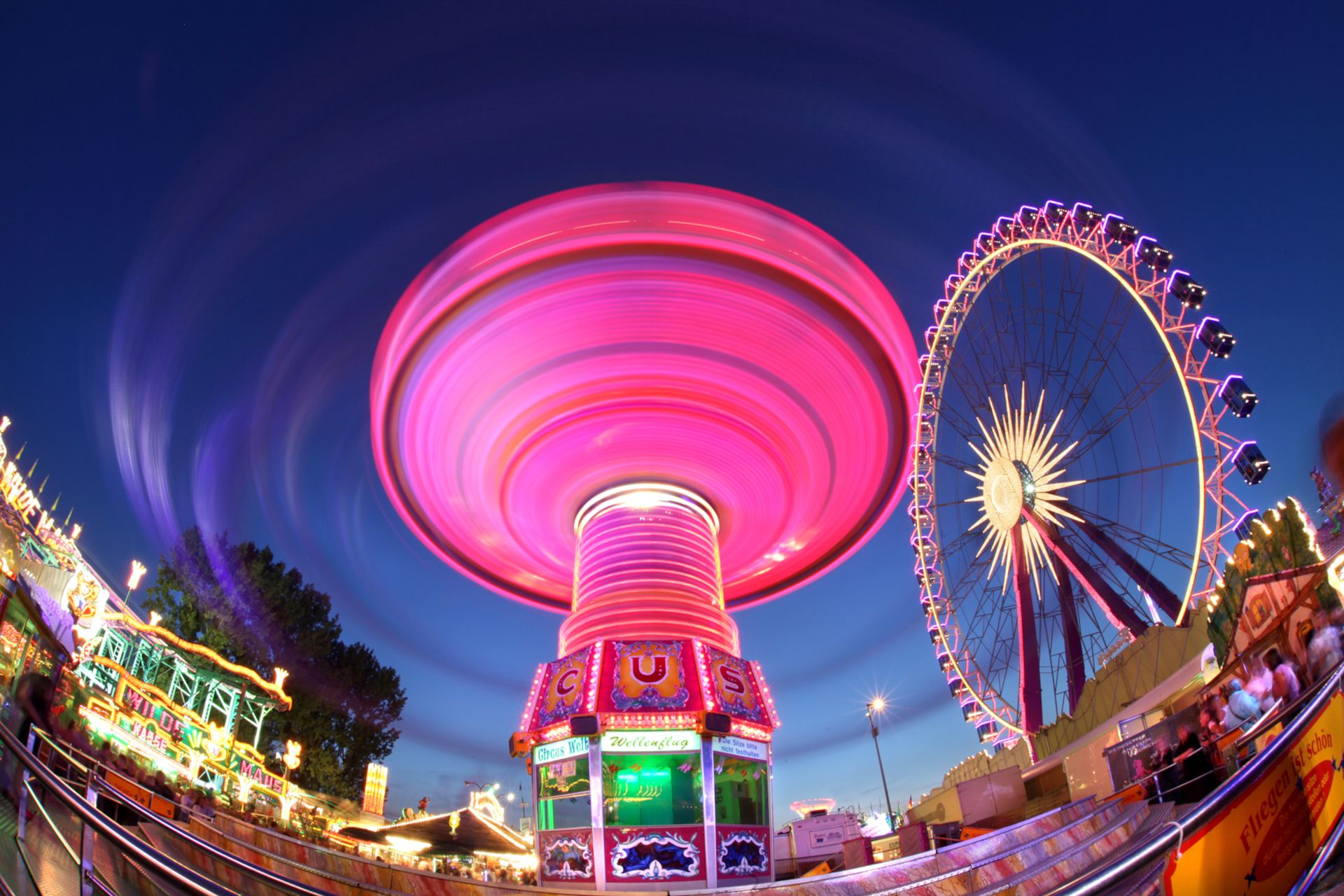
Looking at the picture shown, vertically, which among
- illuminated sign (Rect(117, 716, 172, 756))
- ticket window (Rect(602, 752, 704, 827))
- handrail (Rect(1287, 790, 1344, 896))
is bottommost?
handrail (Rect(1287, 790, 1344, 896))

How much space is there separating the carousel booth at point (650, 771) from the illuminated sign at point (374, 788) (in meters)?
26.3

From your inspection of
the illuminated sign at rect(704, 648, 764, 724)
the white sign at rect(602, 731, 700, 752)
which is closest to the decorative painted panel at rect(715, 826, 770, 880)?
the white sign at rect(602, 731, 700, 752)

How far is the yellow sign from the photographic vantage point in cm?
527

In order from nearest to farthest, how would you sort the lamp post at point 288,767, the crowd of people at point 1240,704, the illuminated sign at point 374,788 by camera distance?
the crowd of people at point 1240,704
the lamp post at point 288,767
the illuminated sign at point 374,788

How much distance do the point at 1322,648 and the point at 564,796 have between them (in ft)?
52.8

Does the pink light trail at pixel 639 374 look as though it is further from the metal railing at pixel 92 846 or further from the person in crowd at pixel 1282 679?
the metal railing at pixel 92 846

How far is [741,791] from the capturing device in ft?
66.4

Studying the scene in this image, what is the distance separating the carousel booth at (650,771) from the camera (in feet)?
61.0

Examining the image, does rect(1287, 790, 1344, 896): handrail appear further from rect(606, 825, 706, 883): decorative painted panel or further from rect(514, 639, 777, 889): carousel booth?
rect(514, 639, 777, 889): carousel booth

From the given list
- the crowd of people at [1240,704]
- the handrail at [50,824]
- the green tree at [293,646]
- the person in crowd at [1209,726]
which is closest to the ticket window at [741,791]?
the crowd of people at [1240,704]

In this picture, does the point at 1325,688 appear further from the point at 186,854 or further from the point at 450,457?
the point at 450,457

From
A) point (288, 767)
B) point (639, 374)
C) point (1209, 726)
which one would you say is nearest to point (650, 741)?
point (639, 374)

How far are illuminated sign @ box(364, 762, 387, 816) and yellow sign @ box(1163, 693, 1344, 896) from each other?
43354 mm

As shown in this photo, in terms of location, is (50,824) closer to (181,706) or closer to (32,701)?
(32,701)
